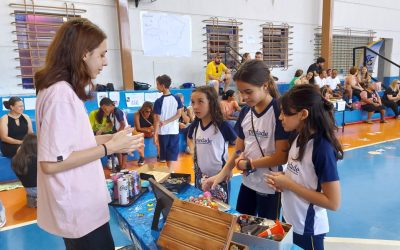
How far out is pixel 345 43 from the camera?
12.2 meters

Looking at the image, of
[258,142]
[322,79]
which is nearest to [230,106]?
[322,79]

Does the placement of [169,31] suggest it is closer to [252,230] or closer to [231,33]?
[231,33]

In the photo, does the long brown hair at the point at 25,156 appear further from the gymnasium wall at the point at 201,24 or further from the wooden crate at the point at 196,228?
the gymnasium wall at the point at 201,24

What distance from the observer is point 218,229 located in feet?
3.35

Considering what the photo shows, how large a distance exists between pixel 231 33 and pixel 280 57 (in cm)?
211

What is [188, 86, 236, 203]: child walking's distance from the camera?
2.13 m

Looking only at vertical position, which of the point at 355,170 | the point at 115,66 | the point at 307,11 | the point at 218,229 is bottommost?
the point at 355,170

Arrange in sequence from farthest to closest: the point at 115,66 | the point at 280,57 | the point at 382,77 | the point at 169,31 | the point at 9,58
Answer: the point at 382,77
the point at 280,57
the point at 169,31
the point at 115,66
the point at 9,58

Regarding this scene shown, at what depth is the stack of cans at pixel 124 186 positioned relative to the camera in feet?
5.55

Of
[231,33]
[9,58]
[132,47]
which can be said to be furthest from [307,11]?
[9,58]

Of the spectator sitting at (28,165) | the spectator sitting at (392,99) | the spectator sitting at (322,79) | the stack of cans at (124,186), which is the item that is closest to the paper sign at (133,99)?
the spectator sitting at (28,165)

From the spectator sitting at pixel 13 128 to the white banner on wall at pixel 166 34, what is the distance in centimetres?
419

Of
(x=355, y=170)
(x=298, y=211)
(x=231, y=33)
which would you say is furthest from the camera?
(x=231, y=33)

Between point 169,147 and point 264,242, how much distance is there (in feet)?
10.6
